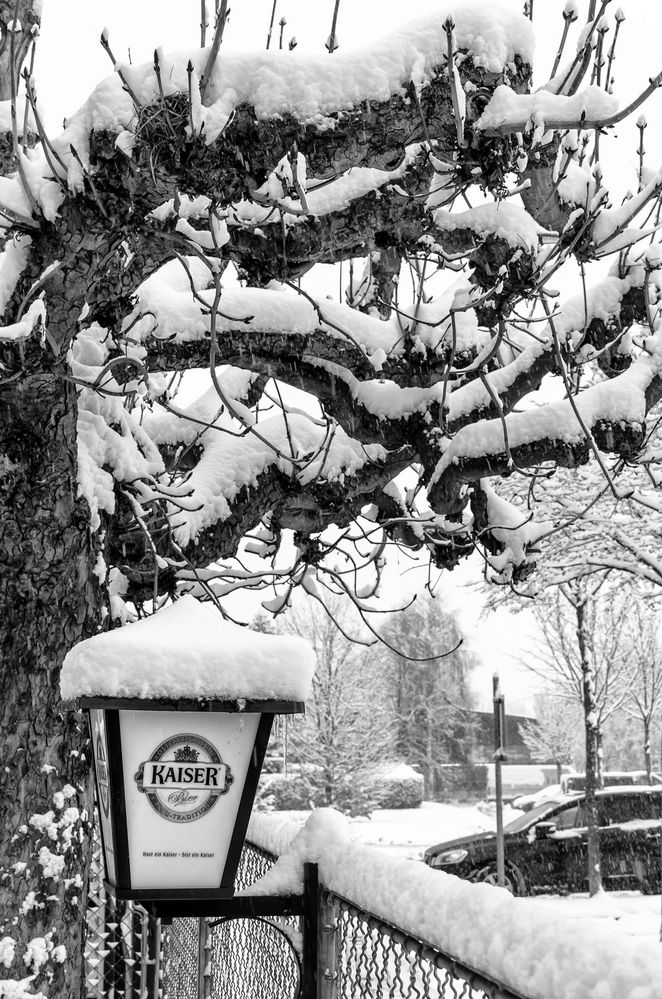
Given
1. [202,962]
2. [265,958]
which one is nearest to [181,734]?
[202,962]

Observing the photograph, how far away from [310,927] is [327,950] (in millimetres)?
96

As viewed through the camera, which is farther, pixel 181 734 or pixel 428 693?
pixel 428 693

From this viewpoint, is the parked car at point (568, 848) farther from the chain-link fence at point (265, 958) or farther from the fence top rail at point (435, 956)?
the fence top rail at point (435, 956)

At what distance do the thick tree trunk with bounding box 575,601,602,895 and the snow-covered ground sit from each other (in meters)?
0.36

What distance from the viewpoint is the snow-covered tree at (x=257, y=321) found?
2520 millimetres

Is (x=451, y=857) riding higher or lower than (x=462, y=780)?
higher

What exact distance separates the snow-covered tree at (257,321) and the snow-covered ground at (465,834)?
1231 millimetres

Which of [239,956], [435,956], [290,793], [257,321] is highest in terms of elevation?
[257,321]

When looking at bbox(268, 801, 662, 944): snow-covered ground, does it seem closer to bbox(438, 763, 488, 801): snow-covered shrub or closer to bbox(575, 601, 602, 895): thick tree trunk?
bbox(575, 601, 602, 895): thick tree trunk

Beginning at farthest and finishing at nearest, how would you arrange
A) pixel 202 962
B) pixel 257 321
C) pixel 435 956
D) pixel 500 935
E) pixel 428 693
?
1. pixel 428 693
2. pixel 257 321
3. pixel 202 962
4. pixel 435 956
5. pixel 500 935

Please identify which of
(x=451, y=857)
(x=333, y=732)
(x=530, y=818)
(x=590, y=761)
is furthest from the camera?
(x=333, y=732)

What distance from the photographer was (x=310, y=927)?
231cm

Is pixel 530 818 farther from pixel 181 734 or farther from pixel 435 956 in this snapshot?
pixel 435 956

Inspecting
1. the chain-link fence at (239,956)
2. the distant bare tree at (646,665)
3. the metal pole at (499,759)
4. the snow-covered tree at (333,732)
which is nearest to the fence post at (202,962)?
the chain-link fence at (239,956)
